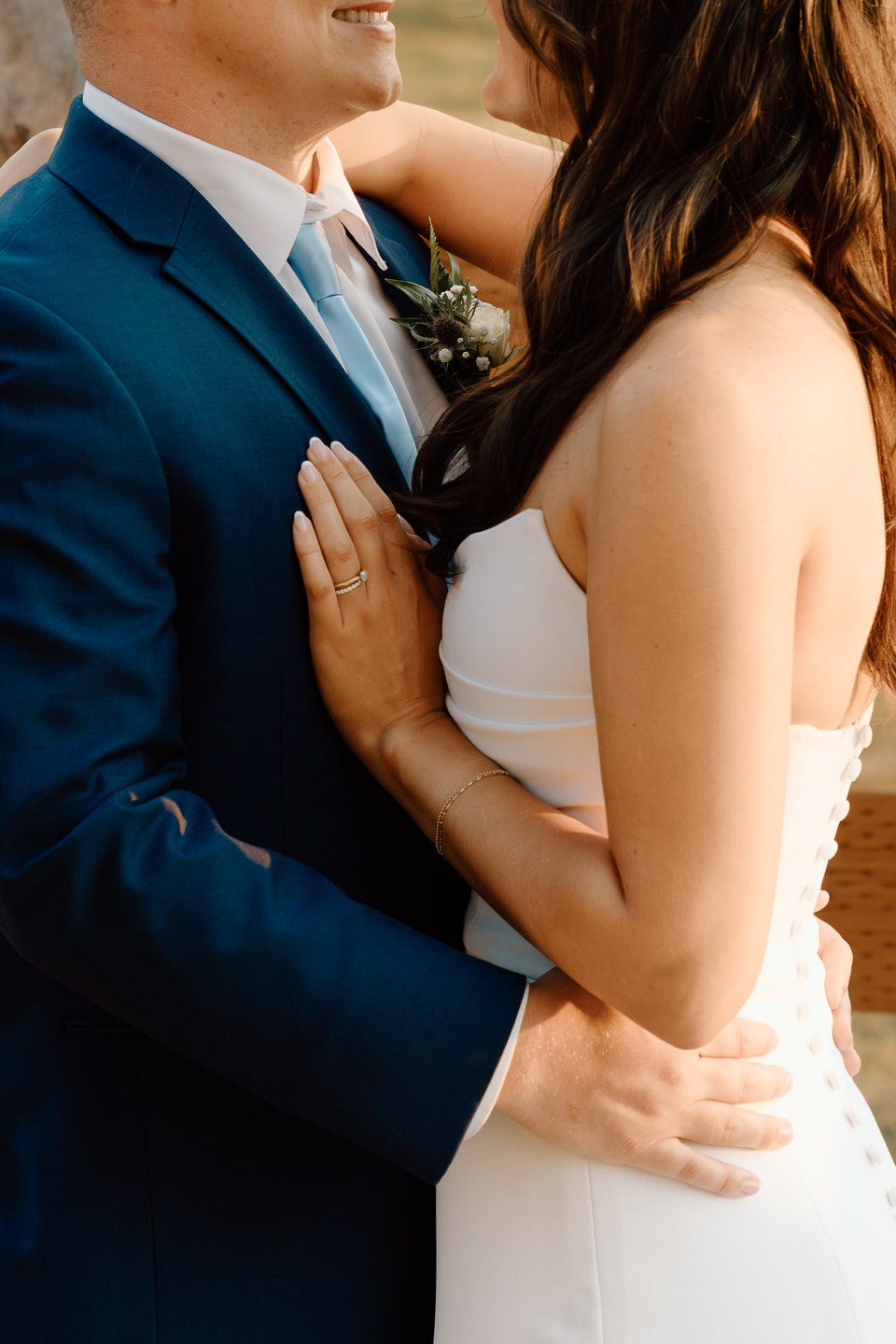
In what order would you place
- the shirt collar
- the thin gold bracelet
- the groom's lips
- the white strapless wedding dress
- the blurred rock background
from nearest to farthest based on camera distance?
the white strapless wedding dress, the thin gold bracelet, the shirt collar, the groom's lips, the blurred rock background

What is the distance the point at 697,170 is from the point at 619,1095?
3.72 ft

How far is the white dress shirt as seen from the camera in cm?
191

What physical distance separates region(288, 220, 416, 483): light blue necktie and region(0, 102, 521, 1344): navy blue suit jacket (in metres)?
0.15

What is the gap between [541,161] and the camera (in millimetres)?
2609

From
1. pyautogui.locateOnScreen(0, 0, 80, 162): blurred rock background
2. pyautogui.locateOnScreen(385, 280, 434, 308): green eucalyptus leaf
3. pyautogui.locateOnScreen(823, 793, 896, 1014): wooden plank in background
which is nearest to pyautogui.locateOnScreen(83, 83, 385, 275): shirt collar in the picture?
pyautogui.locateOnScreen(385, 280, 434, 308): green eucalyptus leaf

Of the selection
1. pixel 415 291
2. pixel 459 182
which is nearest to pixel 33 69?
pixel 459 182

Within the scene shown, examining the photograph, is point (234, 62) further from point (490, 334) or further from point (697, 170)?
point (697, 170)

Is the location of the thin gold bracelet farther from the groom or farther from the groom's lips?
the groom's lips

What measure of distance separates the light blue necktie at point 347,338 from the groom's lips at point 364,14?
1.07 feet

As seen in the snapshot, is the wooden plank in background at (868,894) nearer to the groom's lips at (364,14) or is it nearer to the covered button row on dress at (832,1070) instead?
the covered button row on dress at (832,1070)

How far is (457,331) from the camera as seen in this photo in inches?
87.0

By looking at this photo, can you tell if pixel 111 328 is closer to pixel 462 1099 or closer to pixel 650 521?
pixel 650 521

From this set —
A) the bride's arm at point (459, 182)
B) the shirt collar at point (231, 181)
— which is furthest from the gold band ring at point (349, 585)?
the bride's arm at point (459, 182)

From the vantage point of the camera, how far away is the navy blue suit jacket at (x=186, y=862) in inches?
59.7
